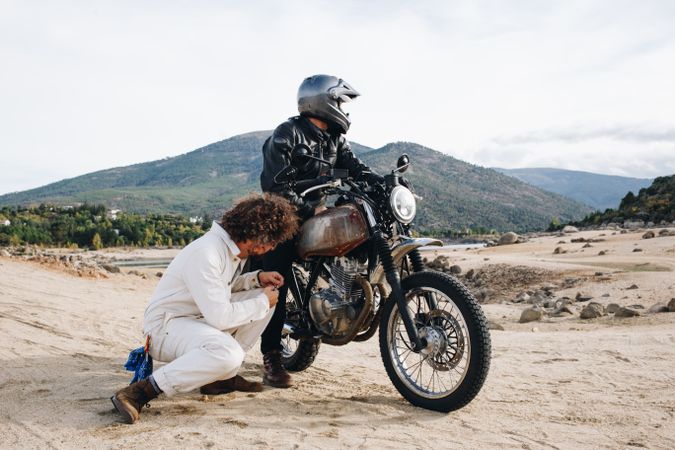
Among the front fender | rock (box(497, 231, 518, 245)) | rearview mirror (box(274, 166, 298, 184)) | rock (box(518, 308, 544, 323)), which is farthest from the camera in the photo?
rock (box(497, 231, 518, 245))

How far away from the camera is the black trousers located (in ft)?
15.7

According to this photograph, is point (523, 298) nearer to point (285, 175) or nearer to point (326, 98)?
point (326, 98)

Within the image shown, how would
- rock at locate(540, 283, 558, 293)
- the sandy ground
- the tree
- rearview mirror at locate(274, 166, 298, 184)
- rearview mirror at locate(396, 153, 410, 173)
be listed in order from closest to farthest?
the sandy ground → rearview mirror at locate(274, 166, 298, 184) → rearview mirror at locate(396, 153, 410, 173) → rock at locate(540, 283, 558, 293) → the tree

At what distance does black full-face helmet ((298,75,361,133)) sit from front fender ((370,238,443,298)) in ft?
4.58

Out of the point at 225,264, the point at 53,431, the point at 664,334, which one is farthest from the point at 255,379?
the point at 664,334

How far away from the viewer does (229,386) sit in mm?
4461

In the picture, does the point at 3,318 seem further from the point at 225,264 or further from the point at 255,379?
the point at 225,264

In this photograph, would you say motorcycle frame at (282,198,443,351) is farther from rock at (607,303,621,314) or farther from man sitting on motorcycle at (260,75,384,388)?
rock at (607,303,621,314)

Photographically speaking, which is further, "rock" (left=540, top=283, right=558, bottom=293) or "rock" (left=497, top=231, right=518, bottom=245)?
"rock" (left=497, top=231, right=518, bottom=245)

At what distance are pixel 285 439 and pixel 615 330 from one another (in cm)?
533

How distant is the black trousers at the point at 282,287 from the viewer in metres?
4.79

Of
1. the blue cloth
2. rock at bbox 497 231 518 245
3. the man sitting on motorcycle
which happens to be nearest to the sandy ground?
the blue cloth

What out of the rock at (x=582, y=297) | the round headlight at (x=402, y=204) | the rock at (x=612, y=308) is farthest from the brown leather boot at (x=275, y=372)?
the rock at (x=582, y=297)

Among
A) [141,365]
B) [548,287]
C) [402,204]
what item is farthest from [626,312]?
[141,365]
